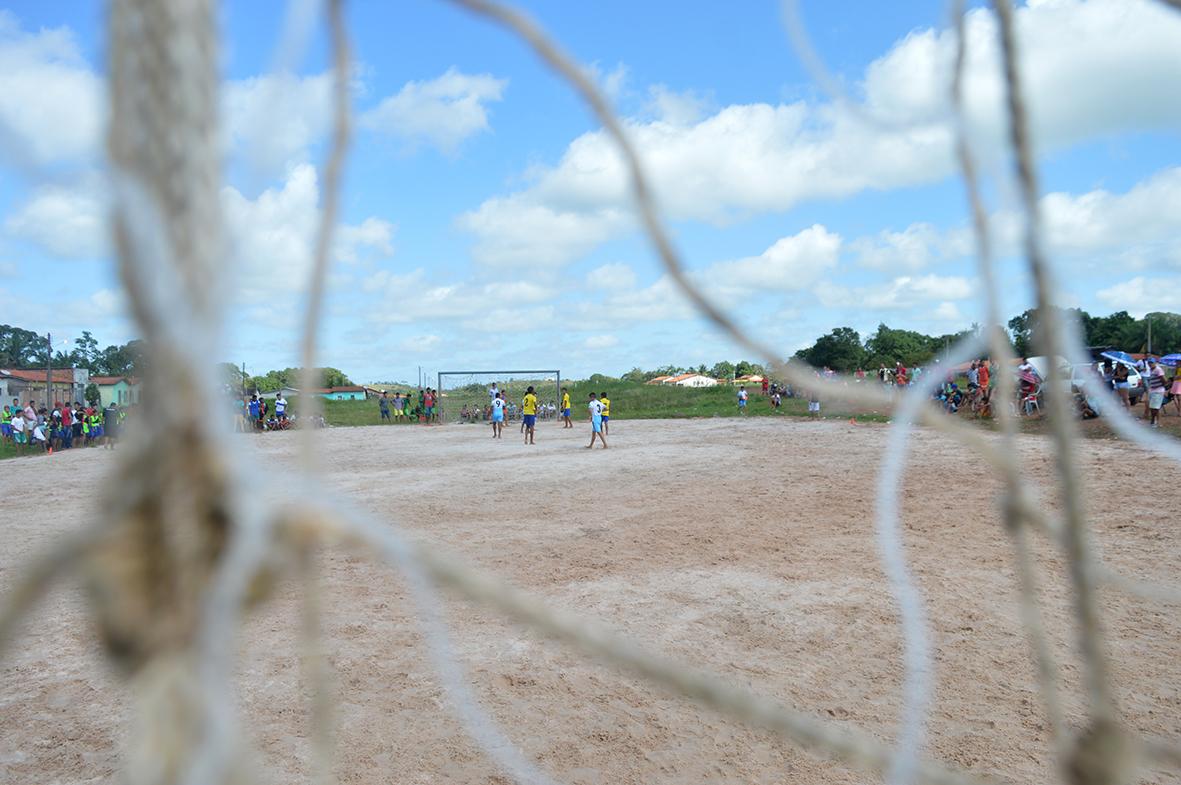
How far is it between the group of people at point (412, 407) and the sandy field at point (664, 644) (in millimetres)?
19474

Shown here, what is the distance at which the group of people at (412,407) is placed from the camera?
2895cm

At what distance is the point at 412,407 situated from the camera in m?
30.9

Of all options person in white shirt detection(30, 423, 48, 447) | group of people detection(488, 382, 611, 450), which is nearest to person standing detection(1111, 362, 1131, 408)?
group of people detection(488, 382, 611, 450)

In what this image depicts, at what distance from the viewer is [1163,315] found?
787 inches

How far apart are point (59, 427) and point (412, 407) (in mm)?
12091

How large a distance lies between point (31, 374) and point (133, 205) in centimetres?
5800

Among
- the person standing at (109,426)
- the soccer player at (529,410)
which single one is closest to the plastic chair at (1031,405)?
the soccer player at (529,410)

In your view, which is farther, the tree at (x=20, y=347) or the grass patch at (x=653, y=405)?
the tree at (x=20, y=347)

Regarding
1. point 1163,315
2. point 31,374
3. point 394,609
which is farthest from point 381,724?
point 31,374

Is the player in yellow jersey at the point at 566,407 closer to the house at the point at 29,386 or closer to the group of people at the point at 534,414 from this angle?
the group of people at the point at 534,414

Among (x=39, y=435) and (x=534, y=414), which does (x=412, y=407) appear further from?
(x=534, y=414)

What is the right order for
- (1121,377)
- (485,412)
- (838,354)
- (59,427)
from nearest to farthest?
(1121,377) → (838,354) → (59,427) → (485,412)

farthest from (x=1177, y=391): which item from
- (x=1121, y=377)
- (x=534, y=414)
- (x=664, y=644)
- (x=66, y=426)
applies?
(x=66, y=426)

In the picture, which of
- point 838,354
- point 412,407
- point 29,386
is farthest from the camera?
point 29,386
